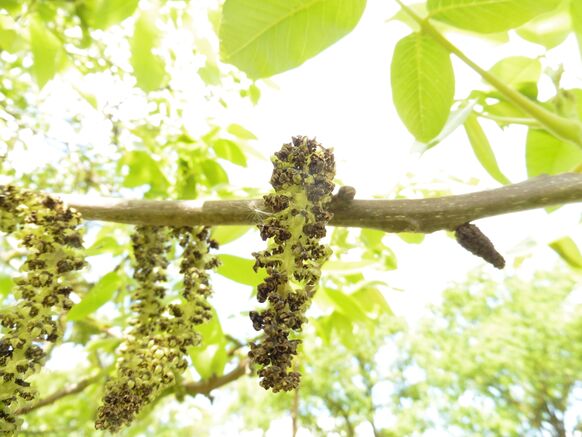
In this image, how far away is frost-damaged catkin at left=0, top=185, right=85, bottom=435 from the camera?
1.04 metres

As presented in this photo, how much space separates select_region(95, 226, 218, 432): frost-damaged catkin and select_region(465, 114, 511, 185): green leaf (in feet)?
2.84

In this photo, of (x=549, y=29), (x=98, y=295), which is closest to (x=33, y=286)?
(x=98, y=295)

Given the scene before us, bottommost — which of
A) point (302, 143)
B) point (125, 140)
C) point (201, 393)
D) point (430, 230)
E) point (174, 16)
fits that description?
point (201, 393)

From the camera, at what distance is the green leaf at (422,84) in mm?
1327

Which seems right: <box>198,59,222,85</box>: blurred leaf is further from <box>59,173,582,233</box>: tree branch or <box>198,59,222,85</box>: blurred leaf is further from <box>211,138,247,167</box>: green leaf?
<box>59,173,582,233</box>: tree branch

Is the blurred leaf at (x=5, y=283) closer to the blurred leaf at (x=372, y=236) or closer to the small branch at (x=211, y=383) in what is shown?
the small branch at (x=211, y=383)

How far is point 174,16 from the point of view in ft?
8.46

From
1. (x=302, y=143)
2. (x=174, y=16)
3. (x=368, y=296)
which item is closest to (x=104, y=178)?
(x=174, y=16)

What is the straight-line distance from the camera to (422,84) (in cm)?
136

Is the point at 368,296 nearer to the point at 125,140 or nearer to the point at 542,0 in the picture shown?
the point at 542,0

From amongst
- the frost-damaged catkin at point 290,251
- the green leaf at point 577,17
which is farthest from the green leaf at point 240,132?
the green leaf at point 577,17

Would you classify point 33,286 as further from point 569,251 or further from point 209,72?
point 569,251

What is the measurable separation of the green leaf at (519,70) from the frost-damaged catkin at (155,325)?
3.81 feet

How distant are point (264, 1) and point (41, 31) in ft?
4.26
